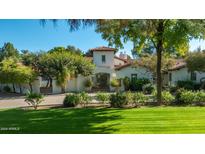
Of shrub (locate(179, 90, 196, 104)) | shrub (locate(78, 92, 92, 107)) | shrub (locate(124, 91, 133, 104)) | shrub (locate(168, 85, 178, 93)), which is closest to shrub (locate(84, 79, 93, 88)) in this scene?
shrub (locate(78, 92, 92, 107))

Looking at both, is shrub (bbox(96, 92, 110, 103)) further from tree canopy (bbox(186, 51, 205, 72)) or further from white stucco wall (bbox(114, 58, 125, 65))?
tree canopy (bbox(186, 51, 205, 72))

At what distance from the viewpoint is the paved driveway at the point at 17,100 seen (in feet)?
26.0

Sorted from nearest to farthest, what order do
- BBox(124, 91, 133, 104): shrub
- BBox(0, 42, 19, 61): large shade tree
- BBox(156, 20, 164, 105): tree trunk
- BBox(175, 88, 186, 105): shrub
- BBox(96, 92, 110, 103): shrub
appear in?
BBox(0, 42, 19, 61): large shade tree < BBox(96, 92, 110, 103): shrub < BBox(156, 20, 164, 105): tree trunk < BBox(124, 91, 133, 104): shrub < BBox(175, 88, 186, 105): shrub

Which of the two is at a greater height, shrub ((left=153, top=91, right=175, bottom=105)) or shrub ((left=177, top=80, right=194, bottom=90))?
shrub ((left=177, top=80, right=194, bottom=90))

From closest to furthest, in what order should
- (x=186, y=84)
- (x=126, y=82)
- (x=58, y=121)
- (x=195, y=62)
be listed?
(x=58, y=121), (x=126, y=82), (x=195, y=62), (x=186, y=84)

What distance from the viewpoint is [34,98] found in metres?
8.27

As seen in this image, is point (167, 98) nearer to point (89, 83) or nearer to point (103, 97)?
point (103, 97)

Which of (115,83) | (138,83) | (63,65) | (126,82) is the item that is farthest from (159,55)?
(63,65)

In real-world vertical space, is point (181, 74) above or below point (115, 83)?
above

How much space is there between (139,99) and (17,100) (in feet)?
10.7

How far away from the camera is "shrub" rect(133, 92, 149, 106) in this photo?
965 centimetres

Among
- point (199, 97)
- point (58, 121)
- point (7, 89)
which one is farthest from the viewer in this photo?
point (199, 97)

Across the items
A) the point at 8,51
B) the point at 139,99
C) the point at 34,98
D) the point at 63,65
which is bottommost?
the point at 139,99

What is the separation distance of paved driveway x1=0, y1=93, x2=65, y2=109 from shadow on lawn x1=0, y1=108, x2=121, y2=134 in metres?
0.13
